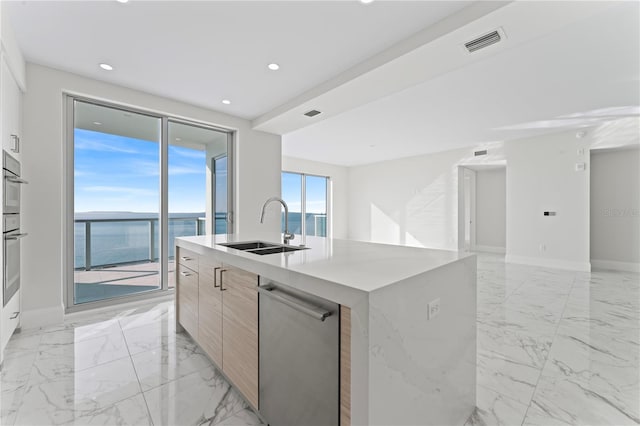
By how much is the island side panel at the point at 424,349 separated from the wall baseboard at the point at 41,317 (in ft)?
11.5

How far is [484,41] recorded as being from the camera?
7.26 feet

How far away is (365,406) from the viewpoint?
0.89 metres

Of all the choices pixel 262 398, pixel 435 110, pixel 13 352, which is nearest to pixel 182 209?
pixel 13 352

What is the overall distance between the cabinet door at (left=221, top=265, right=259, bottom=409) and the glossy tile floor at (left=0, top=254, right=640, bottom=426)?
0.19 metres

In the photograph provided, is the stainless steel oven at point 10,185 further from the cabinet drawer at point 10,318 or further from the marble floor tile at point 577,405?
the marble floor tile at point 577,405

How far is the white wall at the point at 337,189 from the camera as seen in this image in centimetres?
866

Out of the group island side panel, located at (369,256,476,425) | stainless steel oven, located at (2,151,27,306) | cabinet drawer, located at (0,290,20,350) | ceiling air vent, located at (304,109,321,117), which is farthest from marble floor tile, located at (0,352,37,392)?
ceiling air vent, located at (304,109,321,117)

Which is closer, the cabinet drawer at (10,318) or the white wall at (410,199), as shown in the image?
the cabinet drawer at (10,318)

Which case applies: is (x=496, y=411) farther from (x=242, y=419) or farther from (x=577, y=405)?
(x=242, y=419)

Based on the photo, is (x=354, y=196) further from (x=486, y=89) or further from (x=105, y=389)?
(x=105, y=389)

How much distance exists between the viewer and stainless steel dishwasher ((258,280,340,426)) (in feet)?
3.31

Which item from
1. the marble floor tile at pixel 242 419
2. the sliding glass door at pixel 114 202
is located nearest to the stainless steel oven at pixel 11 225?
the sliding glass door at pixel 114 202

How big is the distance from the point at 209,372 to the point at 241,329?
0.67 meters

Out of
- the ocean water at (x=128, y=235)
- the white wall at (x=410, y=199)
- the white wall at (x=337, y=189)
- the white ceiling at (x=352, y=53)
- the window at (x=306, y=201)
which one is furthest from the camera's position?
the white wall at (x=337, y=189)
